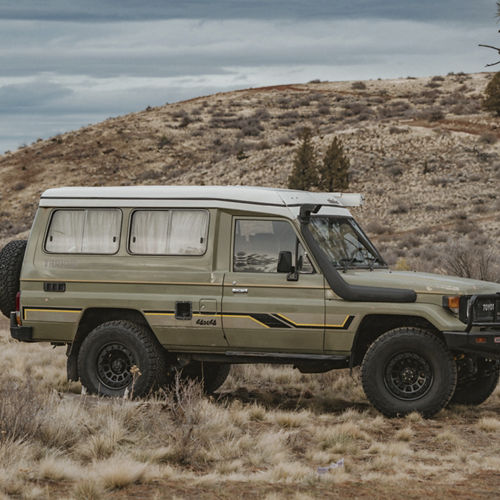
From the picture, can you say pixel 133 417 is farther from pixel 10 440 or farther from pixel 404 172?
pixel 404 172

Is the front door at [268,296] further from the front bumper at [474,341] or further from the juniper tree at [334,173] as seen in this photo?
the juniper tree at [334,173]

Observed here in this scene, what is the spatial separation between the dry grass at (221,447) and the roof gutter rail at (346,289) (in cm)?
123

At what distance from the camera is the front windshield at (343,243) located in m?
9.20

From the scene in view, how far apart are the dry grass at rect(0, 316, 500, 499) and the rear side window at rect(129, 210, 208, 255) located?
173 cm

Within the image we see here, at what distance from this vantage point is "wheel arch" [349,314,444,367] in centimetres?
891

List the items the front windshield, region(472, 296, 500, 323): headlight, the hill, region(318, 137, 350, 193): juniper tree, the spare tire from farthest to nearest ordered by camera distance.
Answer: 1. region(318, 137, 350, 193): juniper tree
2. the hill
3. the spare tire
4. the front windshield
5. region(472, 296, 500, 323): headlight

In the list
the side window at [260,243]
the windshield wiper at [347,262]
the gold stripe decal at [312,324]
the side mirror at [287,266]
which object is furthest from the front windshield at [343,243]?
the gold stripe decal at [312,324]

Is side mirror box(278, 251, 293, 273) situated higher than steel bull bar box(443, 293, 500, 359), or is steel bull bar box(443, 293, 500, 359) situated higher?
side mirror box(278, 251, 293, 273)

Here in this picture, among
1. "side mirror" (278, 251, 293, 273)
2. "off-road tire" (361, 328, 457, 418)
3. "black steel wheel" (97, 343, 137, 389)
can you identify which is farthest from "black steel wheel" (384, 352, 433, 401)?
"black steel wheel" (97, 343, 137, 389)

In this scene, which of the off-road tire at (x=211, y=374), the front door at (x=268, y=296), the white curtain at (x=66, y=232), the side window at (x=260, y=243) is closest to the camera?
the front door at (x=268, y=296)

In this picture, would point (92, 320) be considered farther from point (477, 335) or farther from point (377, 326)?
point (477, 335)

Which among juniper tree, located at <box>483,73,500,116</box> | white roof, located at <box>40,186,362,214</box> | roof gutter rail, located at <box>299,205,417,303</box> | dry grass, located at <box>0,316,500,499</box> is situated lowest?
dry grass, located at <box>0,316,500,499</box>

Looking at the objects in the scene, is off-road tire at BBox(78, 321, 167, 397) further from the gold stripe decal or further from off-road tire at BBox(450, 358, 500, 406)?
off-road tire at BBox(450, 358, 500, 406)

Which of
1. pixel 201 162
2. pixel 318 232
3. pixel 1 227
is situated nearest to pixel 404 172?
pixel 201 162
